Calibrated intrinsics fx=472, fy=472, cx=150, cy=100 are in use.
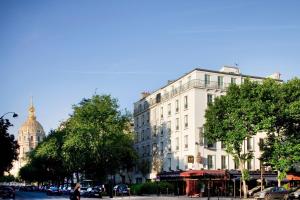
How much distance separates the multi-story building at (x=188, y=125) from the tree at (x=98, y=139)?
16.2 feet

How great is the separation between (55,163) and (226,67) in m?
42.2

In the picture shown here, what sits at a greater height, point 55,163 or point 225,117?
point 225,117

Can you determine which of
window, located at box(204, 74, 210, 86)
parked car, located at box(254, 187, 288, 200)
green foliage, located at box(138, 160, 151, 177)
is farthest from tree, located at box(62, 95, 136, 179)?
parked car, located at box(254, 187, 288, 200)

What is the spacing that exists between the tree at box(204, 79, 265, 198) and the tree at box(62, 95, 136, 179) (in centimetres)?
1751

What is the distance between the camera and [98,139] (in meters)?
63.3

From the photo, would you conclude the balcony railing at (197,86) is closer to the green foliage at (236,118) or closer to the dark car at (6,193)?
the green foliage at (236,118)

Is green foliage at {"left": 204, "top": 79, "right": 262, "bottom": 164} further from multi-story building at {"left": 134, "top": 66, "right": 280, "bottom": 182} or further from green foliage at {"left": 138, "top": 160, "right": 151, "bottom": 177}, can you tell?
green foliage at {"left": 138, "top": 160, "right": 151, "bottom": 177}

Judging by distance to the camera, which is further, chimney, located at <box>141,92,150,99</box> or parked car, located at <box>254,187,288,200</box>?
chimney, located at <box>141,92,150,99</box>

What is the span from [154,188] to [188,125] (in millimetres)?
9058

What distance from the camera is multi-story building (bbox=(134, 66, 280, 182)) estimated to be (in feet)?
193

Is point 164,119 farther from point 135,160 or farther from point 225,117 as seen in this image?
point 225,117

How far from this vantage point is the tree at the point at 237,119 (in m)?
47.5

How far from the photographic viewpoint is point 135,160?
6944 centimetres

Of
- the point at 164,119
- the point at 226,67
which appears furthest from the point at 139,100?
the point at 226,67
